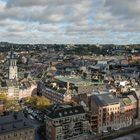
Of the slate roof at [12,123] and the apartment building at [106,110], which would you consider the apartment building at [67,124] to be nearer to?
the apartment building at [106,110]

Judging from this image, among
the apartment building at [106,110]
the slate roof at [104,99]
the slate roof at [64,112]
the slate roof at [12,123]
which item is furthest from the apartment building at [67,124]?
the slate roof at [12,123]

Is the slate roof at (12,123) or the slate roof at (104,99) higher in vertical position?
the slate roof at (104,99)

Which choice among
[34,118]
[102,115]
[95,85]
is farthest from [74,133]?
[95,85]

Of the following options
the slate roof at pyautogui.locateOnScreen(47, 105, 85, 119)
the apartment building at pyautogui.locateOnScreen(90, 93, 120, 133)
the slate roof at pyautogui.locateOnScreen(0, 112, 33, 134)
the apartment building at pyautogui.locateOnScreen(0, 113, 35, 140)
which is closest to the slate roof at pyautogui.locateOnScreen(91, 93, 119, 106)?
the apartment building at pyautogui.locateOnScreen(90, 93, 120, 133)

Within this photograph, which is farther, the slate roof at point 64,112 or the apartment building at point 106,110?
the apartment building at point 106,110

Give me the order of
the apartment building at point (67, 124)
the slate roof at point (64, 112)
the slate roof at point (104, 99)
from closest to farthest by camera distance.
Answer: the apartment building at point (67, 124) → the slate roof at point (64, 112) → the slate roof at point (104, 99)

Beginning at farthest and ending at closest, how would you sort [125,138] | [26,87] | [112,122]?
[26,87] → [112,122] → [125,138]

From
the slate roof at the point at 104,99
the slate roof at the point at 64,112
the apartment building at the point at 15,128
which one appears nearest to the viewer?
the apartment building at the point at 15,128

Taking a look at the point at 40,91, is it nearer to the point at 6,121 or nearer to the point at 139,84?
the point at 139,84

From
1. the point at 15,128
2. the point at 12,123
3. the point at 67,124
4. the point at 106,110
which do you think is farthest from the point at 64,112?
the point at 12,123

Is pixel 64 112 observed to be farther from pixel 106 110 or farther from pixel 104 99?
pixel 104 99
